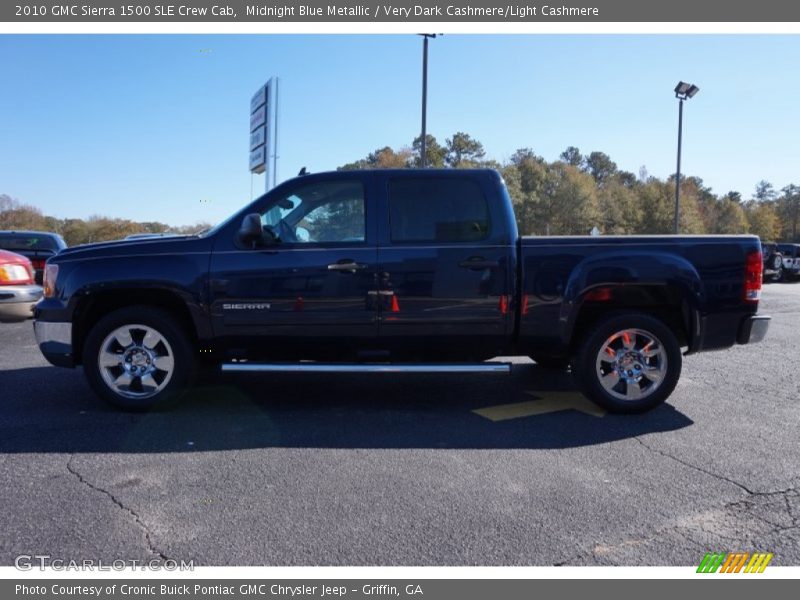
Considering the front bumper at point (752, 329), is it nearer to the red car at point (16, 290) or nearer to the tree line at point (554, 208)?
the red car at point (16, 290)

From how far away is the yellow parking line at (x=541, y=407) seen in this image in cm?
497

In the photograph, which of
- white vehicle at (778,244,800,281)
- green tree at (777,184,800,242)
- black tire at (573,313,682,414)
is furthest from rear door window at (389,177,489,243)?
green tree at (777,184,800,242)

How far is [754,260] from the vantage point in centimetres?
488

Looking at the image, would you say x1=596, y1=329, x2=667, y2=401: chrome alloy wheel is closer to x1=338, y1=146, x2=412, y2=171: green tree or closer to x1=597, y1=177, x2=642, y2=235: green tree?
x1=338, y1=146, x2=412, y2=171: green tree

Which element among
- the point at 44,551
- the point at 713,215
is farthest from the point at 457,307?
the point at 713,215

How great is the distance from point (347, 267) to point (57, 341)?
241 centimetres

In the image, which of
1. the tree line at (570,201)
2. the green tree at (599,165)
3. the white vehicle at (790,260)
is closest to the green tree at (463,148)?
the tree line at (570,201)

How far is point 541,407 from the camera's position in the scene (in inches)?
204

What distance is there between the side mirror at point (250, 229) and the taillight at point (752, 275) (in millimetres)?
3900

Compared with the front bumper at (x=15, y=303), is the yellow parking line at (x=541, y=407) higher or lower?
lower

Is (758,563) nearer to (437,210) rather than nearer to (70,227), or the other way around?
(437,210)

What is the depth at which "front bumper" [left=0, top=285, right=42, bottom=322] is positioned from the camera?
6289mm

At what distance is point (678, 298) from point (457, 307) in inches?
71.1

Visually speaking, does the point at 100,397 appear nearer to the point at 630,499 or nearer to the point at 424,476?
the point at 424,476
